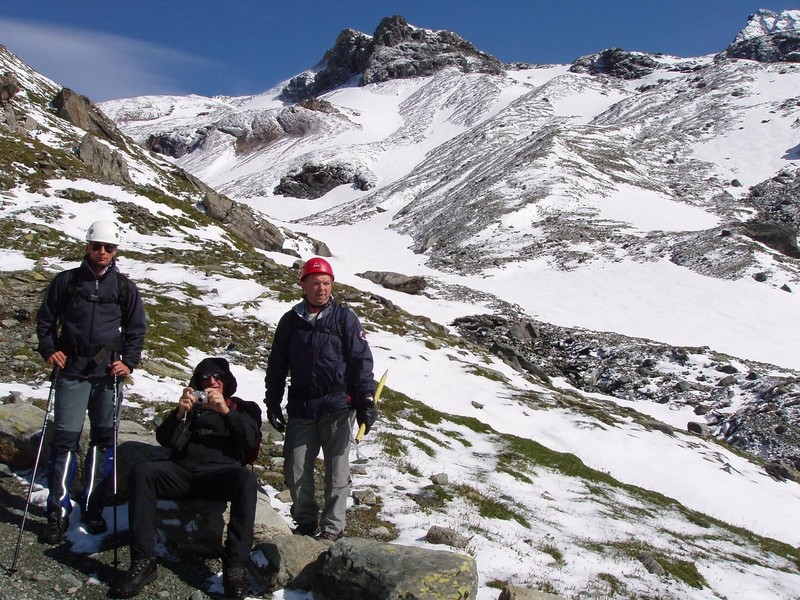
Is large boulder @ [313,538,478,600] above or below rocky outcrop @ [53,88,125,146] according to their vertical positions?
below

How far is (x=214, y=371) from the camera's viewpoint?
21.3ft

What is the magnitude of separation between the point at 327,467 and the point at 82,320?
3.28 metres

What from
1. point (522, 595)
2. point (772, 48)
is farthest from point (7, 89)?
point (772, 48)

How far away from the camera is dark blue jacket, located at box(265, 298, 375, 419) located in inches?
261

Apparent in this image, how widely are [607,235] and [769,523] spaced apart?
41.9 meters

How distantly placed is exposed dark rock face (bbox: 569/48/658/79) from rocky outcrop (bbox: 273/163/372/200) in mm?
105859

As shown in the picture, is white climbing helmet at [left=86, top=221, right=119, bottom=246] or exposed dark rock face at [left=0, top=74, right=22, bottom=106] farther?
exposed dark rock face at [left=0, top=74, right=22, bottom=106]

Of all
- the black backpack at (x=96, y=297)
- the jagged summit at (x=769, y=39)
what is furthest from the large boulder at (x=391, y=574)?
the jagged summit at (x=769, y=39)

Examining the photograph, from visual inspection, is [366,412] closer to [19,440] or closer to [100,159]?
[19,440]

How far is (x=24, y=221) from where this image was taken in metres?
20.4

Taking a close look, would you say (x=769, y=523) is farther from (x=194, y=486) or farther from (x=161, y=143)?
(x=161, y=143)

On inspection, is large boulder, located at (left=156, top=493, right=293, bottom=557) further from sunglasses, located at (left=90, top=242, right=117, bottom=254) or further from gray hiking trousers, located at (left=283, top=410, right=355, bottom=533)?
sunglasses, located at (left=90, top=242, right=117, bottom=254)

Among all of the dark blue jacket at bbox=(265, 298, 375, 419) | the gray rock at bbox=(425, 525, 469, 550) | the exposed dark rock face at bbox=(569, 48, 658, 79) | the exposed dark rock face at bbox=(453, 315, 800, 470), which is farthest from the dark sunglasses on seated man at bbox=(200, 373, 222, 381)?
the exposed dark rock face at bbox=(569, 48, 658, 79)

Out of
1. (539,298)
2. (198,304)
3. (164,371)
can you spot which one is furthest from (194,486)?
(539,298)
